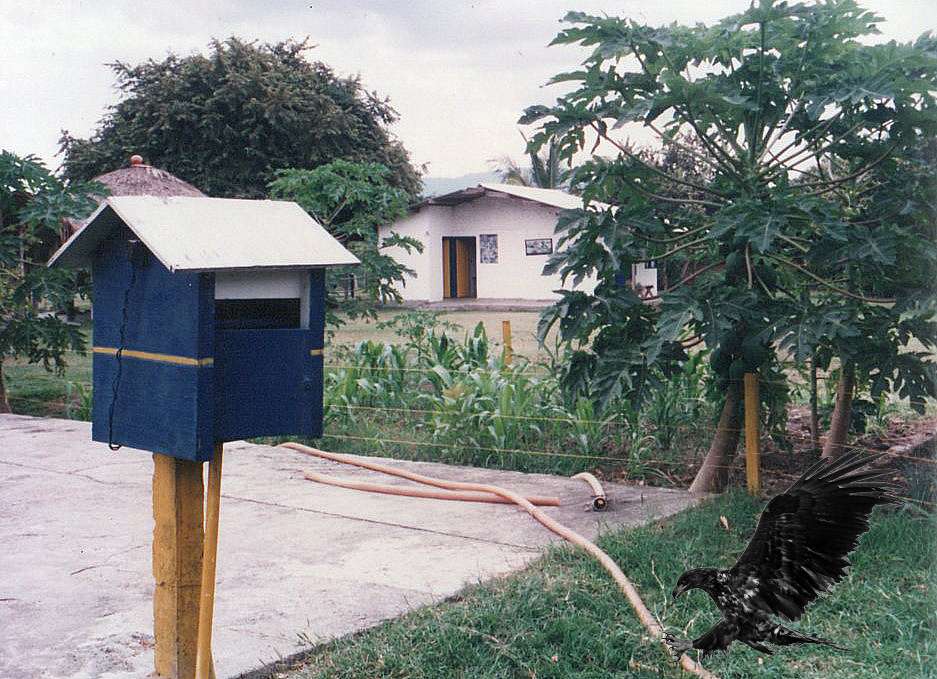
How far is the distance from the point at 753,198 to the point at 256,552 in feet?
9.97

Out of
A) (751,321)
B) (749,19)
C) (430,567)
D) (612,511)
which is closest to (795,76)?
(749,19)

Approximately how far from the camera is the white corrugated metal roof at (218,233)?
311 cm

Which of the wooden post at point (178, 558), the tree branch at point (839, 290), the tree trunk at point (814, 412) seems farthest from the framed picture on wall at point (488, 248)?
the wooden post at point (178, 558)

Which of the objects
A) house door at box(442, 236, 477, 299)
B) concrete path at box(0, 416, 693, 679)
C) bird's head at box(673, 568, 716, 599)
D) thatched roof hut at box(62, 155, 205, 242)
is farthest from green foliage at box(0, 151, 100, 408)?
house door at box(442, 236, 477, 299)

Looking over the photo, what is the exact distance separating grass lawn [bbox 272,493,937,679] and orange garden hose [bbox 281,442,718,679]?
0.05 m

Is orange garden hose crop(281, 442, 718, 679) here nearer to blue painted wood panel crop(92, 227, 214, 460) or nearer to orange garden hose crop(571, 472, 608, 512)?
orange garden hose crop(571, 472, 608, 512)

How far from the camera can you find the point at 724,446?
6156mm

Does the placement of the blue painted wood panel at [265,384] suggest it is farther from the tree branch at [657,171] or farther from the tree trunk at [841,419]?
the tree trunk at [841,419]

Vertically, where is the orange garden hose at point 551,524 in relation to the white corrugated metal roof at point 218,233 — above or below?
below

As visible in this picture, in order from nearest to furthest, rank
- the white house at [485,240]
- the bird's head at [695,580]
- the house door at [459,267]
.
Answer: the bird's head at [695,580] < the white house at [485,240] < the house door at [459,267]

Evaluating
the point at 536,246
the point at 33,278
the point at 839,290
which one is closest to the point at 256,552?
the point at 839,290

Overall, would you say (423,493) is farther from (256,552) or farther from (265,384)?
(265,384)

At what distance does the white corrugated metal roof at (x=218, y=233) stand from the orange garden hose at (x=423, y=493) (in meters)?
3.04

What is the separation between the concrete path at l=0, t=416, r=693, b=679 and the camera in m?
4.17
